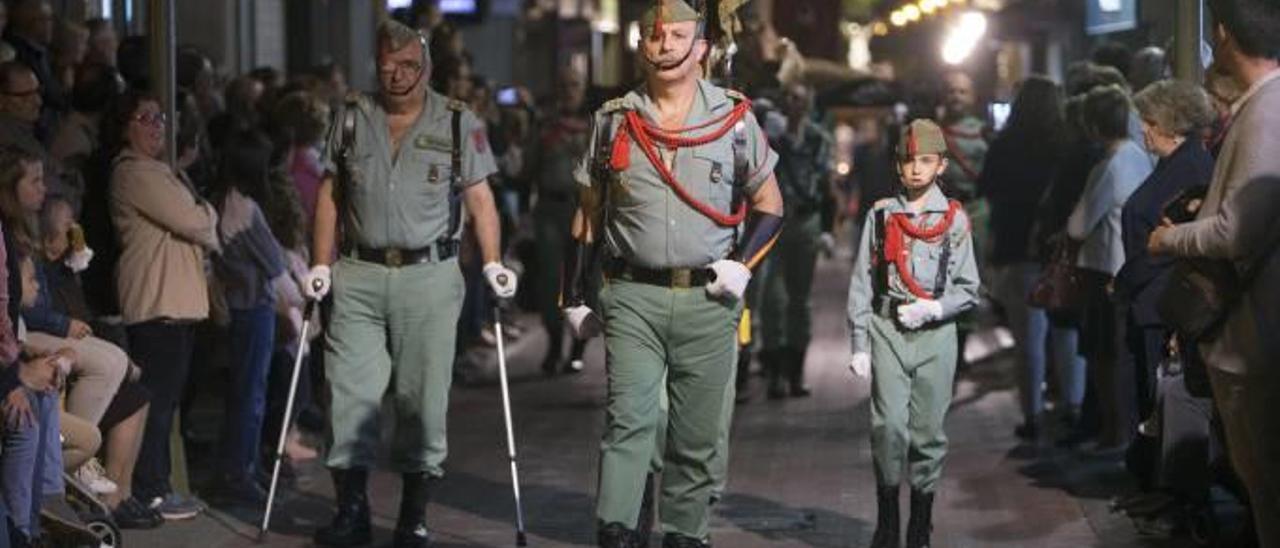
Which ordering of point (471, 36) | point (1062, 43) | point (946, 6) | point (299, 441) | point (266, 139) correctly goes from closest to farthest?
point (266, 139) → point (299, 441) → point (1062, 43) → point (946, 6) → point (471, 36)

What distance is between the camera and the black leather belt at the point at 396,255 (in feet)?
39.7

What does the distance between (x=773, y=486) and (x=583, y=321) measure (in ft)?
11.8

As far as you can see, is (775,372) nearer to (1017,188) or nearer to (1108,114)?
(1017,188)

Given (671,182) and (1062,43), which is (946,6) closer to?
(1062,43)

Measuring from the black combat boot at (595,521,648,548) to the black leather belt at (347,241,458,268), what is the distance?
188 centimetres

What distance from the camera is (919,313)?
11.8 m

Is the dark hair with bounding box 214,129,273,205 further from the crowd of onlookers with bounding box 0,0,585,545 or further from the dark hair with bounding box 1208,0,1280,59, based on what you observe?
the dark hair with bounding box 1208,0,1280,59

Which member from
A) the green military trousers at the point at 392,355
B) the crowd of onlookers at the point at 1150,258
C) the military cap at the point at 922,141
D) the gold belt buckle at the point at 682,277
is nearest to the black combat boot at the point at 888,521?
the crowd of onlookers at the point at 1150,258

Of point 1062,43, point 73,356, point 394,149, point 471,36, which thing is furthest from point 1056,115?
point 471,36

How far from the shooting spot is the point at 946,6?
35.9 m

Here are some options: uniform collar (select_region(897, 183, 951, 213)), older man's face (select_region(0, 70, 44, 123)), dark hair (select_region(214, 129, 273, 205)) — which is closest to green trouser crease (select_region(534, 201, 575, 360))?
dark hair (select_region(214, 129, 273, 205))

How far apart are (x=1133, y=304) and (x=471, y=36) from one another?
89.5ft

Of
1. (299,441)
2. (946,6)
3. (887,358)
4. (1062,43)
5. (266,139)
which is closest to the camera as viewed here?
(887,358)

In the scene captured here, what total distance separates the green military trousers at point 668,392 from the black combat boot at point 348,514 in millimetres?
1768
